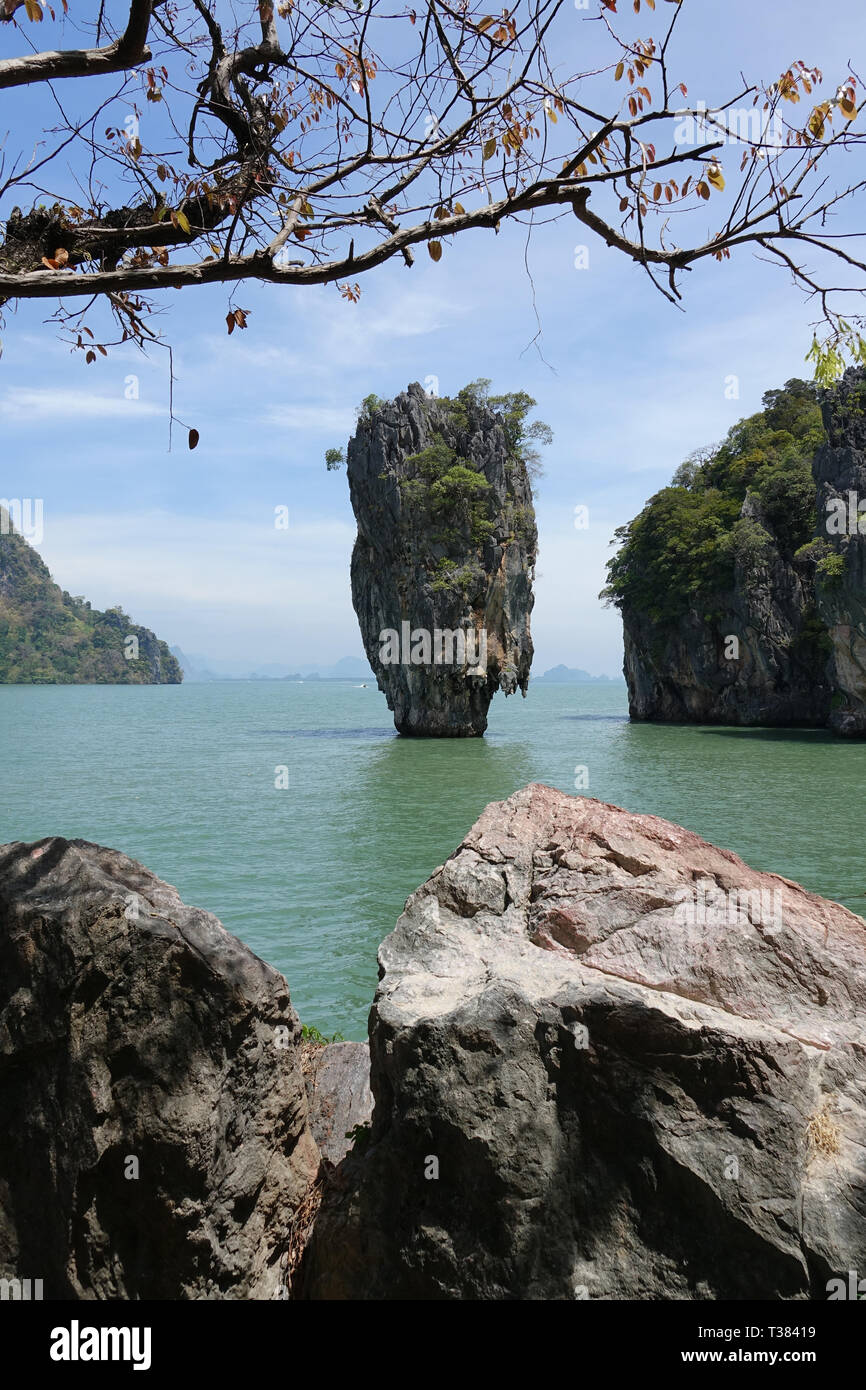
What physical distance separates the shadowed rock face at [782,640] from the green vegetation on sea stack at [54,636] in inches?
4421

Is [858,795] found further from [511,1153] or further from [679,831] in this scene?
[511,1153]

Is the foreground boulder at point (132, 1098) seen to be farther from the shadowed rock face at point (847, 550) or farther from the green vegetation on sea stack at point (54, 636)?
the green vegetation on sea stack at point (54, 636)

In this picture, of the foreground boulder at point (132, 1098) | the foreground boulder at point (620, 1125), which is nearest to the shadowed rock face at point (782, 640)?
the foreground boulder at point (620, 1125)

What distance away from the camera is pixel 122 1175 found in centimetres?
A: 299

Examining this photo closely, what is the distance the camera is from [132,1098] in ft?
9.95

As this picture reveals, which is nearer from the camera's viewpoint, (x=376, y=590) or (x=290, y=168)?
(x=290, y=168)

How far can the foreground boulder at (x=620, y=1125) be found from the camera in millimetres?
2570

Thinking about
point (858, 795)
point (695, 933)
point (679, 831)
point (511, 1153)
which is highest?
point (679, 831)

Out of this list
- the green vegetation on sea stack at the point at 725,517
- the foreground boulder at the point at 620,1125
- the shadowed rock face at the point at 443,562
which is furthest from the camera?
the green vegetation on sea stack at the point at 725,517

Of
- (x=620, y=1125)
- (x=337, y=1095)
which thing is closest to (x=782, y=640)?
(x=337, y=1095)

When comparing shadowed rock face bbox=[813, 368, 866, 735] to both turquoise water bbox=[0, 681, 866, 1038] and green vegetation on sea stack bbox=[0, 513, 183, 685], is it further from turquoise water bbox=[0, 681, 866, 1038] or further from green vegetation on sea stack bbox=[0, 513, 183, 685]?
green vegetation on sea stack bbox=[0, 513, 183, 685]
